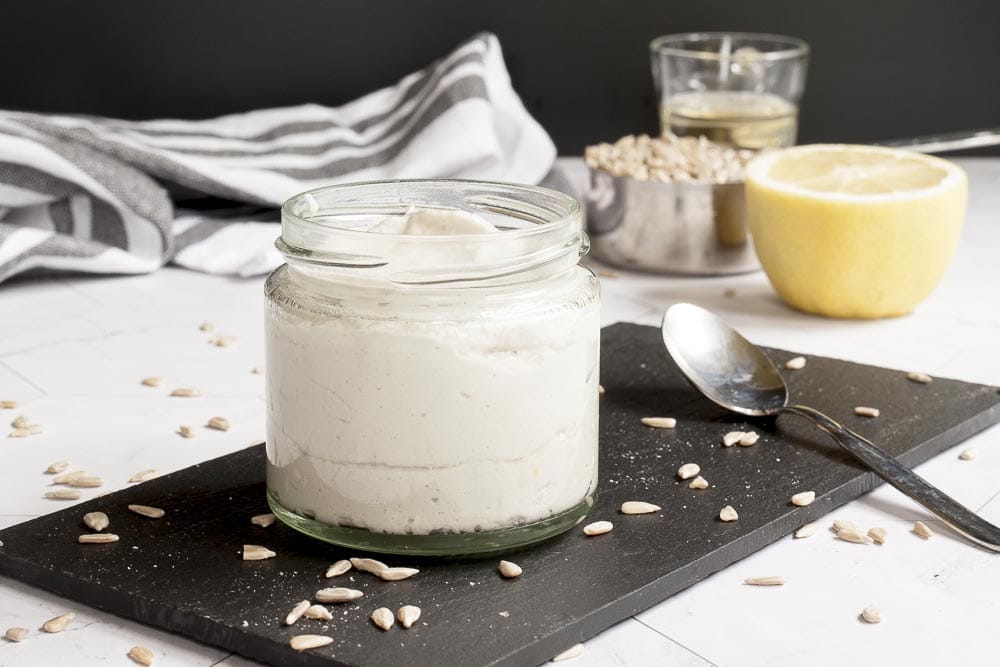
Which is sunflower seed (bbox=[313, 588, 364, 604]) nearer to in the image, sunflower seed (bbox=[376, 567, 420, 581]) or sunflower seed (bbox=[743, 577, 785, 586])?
sunflower seed (bbox=[376, 567, 420, 581])

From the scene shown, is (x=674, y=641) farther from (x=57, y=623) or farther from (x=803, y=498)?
(x=57, y=623)

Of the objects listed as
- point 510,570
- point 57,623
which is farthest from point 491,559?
point 57,623

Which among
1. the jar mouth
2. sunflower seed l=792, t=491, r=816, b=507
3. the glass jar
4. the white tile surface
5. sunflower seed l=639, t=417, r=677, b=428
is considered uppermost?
the jar mouth

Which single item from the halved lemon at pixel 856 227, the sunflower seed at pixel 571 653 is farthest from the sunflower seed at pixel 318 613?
the halved lemon at pixel 856 227

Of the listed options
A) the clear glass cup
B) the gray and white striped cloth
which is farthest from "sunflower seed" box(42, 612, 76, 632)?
the clear glass cup

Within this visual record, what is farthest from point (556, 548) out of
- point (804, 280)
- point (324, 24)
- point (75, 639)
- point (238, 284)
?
point (324, 24)

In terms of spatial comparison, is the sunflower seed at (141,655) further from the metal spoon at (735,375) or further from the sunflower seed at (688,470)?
the metal spoon at (735,375)
